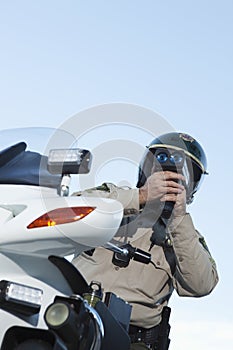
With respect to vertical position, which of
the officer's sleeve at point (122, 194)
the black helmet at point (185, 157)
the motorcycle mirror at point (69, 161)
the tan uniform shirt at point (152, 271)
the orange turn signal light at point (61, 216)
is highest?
the black helmet at point (185, 157)

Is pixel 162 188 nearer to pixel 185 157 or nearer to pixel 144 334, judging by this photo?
pixel 185 157

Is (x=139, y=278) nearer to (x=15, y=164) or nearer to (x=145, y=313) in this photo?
(x=145, y=313)

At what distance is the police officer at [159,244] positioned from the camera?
161 inches

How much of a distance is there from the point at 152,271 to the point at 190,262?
311 mm

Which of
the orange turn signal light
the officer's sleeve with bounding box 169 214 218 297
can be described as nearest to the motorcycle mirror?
the orange turn signal light

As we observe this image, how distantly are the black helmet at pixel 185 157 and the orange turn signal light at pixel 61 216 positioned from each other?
1164mm

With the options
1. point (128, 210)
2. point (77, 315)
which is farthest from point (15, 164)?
point (128, 210)

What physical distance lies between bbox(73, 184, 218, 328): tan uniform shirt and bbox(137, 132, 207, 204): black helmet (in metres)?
0.27

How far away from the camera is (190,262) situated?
175 inches

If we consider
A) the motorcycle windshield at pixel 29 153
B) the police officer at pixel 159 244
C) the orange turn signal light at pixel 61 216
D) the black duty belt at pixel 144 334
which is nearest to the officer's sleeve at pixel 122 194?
the police officer at pixel 159 244

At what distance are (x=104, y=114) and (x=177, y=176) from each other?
95cm

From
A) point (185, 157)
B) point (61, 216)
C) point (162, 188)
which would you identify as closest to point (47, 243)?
point (61, 216)

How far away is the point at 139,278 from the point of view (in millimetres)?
4602

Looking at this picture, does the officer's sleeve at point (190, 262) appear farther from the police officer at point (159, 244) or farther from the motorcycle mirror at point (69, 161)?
the motorcycle mirror at point (69, 161)
